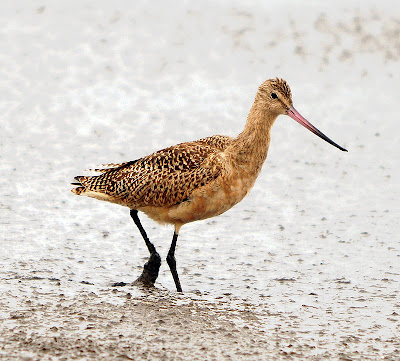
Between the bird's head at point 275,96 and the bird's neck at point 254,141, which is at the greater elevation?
the bird's head at point 275,96

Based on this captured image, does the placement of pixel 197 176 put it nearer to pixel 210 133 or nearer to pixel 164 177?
pixel 164 177

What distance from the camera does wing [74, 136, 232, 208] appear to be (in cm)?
564

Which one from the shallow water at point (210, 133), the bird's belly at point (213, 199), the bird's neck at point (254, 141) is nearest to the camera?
the shallow water at point (210, 133)

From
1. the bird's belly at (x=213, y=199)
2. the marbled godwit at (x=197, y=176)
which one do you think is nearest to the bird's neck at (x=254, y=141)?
the marbled godwit at (x=197, y=176)

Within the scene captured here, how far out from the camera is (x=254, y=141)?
18.9 ft

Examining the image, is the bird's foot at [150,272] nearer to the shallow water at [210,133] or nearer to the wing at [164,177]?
the shallow water at [210,133]

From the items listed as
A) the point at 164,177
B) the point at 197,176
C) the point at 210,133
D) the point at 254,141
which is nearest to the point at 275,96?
the point at 254,141

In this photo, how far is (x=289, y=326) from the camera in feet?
16.3

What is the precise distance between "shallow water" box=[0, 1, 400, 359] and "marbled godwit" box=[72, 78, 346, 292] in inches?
19.5

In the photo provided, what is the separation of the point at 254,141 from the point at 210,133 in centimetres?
360

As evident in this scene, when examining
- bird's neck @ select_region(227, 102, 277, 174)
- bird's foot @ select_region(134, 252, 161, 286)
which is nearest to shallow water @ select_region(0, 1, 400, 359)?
bird's foot @ select_region(134, 252, 161, 286)

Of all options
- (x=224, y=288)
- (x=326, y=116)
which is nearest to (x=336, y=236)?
(x=224, y=288)

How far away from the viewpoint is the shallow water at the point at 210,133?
521 centimetres

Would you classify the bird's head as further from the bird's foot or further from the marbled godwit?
the bird's foot
